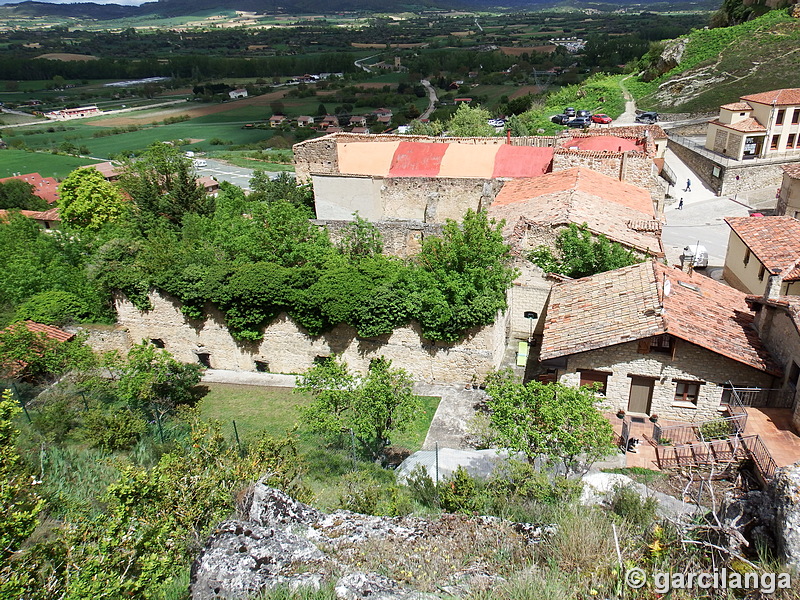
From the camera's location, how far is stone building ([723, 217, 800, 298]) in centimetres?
2122

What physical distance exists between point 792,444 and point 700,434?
202cm

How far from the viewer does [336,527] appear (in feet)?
28.9

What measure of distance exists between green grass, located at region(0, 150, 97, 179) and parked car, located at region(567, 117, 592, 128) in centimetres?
6738

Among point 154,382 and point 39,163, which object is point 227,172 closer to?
point 39,163

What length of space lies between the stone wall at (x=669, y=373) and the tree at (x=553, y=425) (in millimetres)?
3643

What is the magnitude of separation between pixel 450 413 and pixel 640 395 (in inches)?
237

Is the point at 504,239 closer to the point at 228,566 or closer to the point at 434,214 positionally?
the point at 434,214

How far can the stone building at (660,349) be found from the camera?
1609cm

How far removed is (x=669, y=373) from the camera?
54.0 feet

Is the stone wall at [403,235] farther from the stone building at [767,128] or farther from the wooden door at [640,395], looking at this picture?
the stone building at [767,128]

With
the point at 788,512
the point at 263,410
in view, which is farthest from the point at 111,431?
the point at 788,512

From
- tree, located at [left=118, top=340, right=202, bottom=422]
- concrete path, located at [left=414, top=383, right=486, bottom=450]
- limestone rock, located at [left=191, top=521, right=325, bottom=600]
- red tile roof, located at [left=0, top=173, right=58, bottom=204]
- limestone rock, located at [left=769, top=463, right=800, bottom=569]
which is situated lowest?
red tile roof, located at [left=0, top=173, right=58, bottom=204]

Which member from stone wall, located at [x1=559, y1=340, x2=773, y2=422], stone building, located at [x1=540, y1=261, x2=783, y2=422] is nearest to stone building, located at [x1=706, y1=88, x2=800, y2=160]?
stone building, located at [x1=540, y1=261, x2=783, y2=422]

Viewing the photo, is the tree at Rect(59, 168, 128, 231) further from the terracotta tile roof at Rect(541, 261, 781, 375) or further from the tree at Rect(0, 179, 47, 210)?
the terracotta tile roof at Rect(541, 261, 781, 375)
